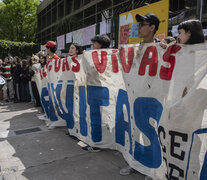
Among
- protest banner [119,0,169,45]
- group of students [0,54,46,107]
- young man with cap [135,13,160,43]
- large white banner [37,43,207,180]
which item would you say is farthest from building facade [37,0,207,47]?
group of students [0,54,46,107]

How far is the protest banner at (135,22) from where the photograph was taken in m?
5.04

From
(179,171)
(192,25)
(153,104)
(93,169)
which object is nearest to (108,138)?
(93,169)

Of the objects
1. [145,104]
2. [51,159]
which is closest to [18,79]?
[51,159]

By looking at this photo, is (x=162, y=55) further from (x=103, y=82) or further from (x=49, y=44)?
(x=49, y=44)

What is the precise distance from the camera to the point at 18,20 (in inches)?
1281

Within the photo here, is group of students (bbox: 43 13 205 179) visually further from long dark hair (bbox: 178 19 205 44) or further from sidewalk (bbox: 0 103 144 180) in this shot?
sidewalk (bbox: 0 103 144 180)

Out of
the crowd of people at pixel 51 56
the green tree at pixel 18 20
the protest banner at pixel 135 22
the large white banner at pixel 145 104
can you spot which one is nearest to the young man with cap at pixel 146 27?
the crowd of people at pixel 51 56

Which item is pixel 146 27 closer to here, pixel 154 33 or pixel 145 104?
pixel 154 33

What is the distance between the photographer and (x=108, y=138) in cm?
340

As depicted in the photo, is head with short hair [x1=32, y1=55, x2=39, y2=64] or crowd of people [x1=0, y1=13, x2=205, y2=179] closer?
crowd of people [x1=0, y1=13, x2=205, y2=179]

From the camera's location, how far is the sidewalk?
279 centimetres

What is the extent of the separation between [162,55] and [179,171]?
114cm

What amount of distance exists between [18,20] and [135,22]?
1210 inches

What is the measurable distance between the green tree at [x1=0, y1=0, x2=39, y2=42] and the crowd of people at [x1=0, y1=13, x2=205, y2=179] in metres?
25.8
